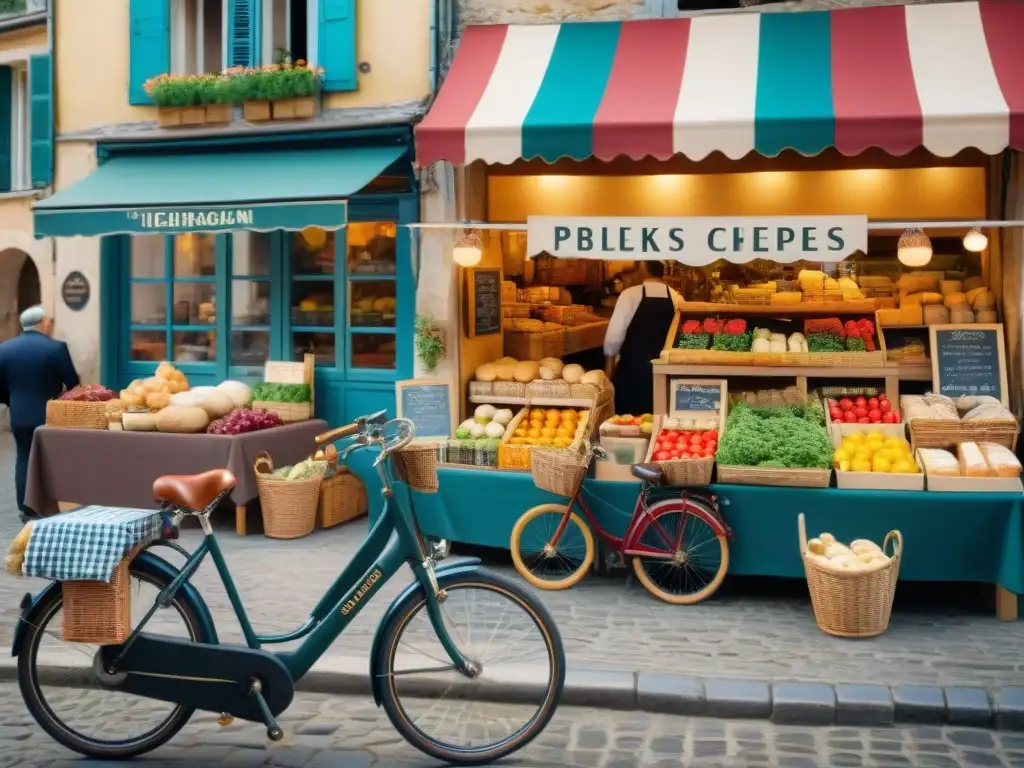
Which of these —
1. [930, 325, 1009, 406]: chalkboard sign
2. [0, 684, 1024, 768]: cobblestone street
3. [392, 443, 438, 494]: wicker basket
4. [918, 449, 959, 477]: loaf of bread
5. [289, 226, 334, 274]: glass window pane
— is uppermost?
[289, 226, 334, 274]: glass window pane

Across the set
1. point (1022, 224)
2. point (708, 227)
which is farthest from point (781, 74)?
point (1022, 224)

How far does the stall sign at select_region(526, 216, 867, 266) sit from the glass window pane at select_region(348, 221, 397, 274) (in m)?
2.65

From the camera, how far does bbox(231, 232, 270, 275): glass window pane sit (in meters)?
11.3

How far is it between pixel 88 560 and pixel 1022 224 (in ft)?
20.5

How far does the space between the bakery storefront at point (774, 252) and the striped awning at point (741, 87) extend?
0.02 meters

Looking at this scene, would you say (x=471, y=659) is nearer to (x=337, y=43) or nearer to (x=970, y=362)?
(x=970, y=362)

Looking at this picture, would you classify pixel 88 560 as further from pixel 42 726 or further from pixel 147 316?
pixel 147 316

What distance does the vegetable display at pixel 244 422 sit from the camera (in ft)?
31.9

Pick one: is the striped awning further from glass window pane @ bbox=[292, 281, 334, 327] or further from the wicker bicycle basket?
glass window pane @ bbox=[292, 281, 334, 327]

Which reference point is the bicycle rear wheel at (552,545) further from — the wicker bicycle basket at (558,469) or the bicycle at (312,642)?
the bicycle at (312,642)

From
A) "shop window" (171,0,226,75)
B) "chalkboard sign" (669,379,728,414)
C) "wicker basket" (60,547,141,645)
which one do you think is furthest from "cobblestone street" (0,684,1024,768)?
"shop window" (171,0,226,75)

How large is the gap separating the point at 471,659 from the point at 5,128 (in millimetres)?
12121

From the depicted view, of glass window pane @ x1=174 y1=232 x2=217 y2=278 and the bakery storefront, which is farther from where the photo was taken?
glass window pane @ x1=174 y1=232 x2=217 y2=278

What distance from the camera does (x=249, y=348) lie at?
11430 mm
